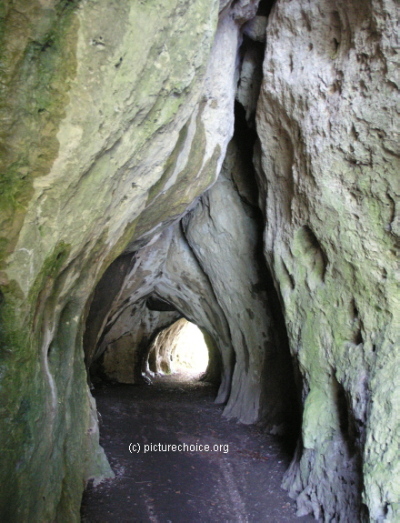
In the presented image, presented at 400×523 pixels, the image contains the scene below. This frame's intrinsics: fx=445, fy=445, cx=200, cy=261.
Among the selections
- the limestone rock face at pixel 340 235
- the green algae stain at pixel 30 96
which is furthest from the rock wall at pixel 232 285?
the green algae stain at pixel 30 96

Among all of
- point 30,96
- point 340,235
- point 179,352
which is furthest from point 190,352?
point 30,96

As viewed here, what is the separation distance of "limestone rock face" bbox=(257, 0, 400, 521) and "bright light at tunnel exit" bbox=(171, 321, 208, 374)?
53.4 ft

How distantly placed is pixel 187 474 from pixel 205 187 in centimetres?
359

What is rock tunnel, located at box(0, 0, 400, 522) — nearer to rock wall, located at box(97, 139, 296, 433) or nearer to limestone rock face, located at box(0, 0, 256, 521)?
limestone rock face, located at box(0, 0, 256, 521)

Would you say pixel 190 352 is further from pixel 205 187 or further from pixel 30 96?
pixel 30 96

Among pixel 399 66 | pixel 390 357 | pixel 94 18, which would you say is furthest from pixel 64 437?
pixel 399 66

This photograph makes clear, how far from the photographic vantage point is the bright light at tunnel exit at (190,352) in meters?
21.7

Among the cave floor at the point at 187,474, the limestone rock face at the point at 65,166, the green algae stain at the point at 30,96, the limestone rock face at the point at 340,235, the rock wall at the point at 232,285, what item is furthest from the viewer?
the rock wall at the point at 232,285

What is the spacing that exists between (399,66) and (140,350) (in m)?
12.5

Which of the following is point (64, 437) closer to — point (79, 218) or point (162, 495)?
point (162, 495)

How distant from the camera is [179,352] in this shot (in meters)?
22.4

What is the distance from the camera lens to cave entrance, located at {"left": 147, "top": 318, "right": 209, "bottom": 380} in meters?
17.3

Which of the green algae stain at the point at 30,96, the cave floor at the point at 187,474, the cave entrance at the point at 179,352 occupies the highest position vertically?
the green algae stain at the point at 30,96

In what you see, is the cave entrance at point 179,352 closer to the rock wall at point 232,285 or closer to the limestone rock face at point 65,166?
the rock wall at point 232,285
